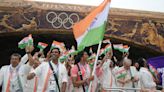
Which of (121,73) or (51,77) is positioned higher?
(51,77)

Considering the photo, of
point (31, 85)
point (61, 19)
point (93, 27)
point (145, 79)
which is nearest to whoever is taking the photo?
point (93, 27)

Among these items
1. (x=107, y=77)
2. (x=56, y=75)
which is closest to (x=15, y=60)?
(x=56, y=75)

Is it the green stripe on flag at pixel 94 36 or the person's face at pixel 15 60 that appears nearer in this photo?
the green stripe on flag at pixel 94 36

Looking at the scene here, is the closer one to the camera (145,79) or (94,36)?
(94,36)

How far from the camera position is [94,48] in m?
16.5

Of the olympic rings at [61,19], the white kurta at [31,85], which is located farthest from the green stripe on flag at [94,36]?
the olympic rings at [61,19]

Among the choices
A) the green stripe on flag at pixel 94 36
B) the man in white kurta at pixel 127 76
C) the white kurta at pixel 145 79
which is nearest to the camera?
the green stripe on flag at pixel 94 36

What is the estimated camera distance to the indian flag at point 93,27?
20.5ft

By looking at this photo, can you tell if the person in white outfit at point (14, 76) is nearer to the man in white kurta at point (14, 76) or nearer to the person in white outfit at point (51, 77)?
the man in white kurta at point (14, 76)

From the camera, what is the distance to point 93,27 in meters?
6.44

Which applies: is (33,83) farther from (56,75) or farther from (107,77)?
(107,77)

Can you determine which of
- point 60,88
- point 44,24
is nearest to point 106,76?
point 60,88

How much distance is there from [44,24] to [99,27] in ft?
Result: 28.7

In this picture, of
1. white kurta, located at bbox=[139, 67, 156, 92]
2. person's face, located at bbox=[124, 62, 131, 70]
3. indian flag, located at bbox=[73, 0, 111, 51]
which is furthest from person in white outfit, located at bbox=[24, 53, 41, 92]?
white kurta, located at bbox=[139, 67, 156, 92]
